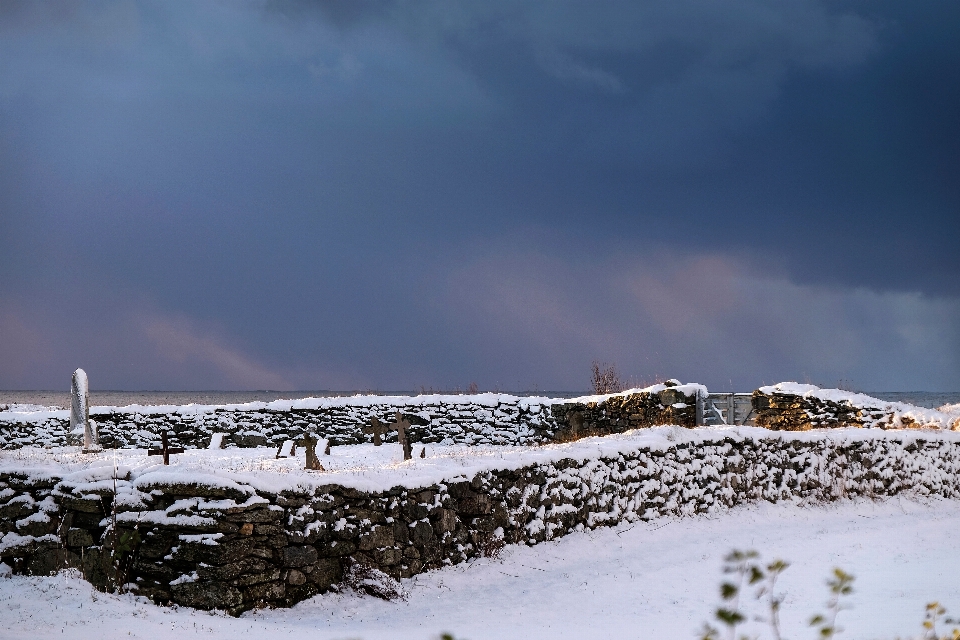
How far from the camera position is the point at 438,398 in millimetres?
18953

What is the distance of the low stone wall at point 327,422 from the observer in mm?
18188

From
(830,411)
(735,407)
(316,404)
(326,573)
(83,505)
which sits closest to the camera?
(326,573)

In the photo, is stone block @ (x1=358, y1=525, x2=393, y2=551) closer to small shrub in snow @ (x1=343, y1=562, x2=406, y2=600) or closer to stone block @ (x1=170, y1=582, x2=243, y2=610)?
small shrub in snow @ (x1=343, y1=562, x2=406, y2=600)

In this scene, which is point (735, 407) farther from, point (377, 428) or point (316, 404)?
point (316, 404)

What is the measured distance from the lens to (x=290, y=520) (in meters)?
6.91

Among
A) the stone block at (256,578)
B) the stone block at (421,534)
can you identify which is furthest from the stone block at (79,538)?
the stone block at (421,534)

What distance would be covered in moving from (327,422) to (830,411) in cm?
1113

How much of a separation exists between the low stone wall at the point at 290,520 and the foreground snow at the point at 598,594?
0.22m

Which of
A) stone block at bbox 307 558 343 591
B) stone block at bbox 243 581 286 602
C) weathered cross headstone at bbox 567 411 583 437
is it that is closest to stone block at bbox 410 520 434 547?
stone block at bbox 307 558 343 591

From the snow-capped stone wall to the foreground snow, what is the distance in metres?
5.05

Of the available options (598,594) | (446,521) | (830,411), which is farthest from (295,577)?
(830,411)

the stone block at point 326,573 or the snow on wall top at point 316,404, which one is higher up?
the snow on wall top at point 316,404

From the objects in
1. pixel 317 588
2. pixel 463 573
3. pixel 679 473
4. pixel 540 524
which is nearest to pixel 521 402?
pixel 679 473

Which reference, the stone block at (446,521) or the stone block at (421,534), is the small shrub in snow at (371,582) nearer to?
the stone block at (421,534)
